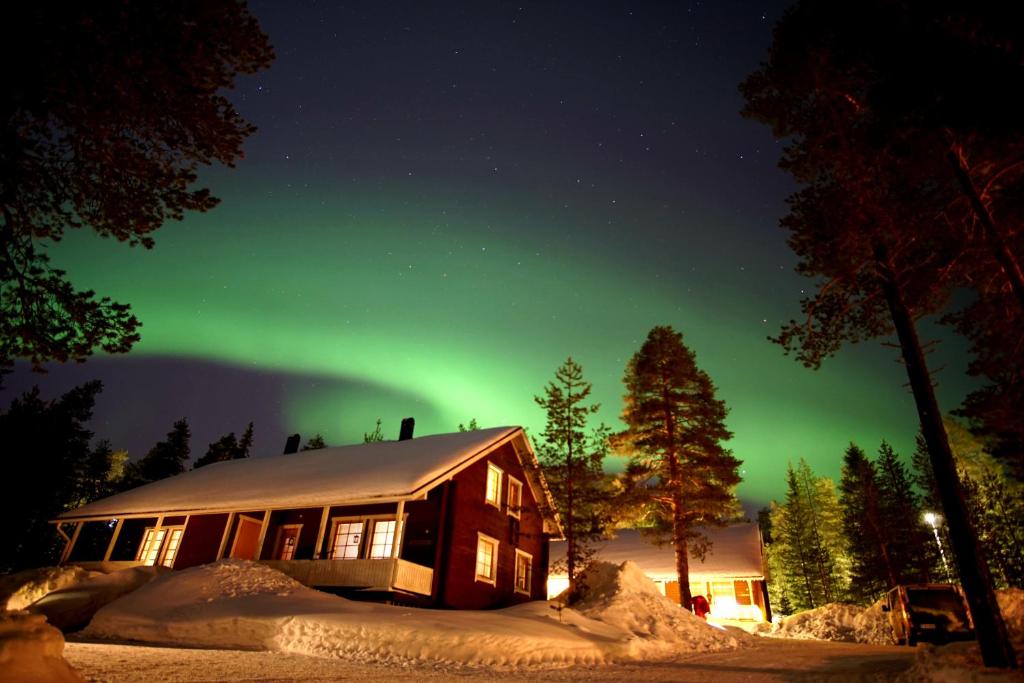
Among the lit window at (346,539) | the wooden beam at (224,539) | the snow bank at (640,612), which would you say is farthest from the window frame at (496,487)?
the wooden beam at (224,539)

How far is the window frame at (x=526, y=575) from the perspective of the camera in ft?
79.7

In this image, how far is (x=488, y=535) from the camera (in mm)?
22312

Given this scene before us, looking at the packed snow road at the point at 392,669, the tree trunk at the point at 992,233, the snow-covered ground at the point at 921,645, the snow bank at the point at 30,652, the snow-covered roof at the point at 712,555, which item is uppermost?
the tree trunk at the point at 992,233

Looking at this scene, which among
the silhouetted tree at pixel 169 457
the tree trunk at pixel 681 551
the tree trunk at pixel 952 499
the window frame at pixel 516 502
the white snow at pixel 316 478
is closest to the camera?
the tree trunk at pixel 952 499

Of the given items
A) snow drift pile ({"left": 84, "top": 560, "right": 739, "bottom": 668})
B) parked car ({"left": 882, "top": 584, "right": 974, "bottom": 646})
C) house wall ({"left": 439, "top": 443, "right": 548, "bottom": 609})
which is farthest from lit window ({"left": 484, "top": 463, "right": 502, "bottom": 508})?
parked car ({"left": 882, "top": 584, "right": 974, "bottom": 646})

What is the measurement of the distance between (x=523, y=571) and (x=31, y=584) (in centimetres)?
1865

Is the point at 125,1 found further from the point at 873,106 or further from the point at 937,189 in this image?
the point at 937,189

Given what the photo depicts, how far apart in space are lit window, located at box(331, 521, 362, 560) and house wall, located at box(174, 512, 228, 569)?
230 inches

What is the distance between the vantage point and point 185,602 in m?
13.3

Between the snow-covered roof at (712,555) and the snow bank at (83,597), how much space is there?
21949 millimetres

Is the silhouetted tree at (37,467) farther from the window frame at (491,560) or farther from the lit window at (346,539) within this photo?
the window frame at (491,560)

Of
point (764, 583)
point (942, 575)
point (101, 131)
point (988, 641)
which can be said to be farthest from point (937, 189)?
point (942, 575)

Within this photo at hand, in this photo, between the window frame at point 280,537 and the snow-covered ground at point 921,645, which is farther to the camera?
the window frame at point 280,537

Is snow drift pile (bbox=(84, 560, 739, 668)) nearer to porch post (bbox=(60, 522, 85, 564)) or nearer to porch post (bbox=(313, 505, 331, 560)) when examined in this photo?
porch post (bbox=(313, 505, 331, 560))
